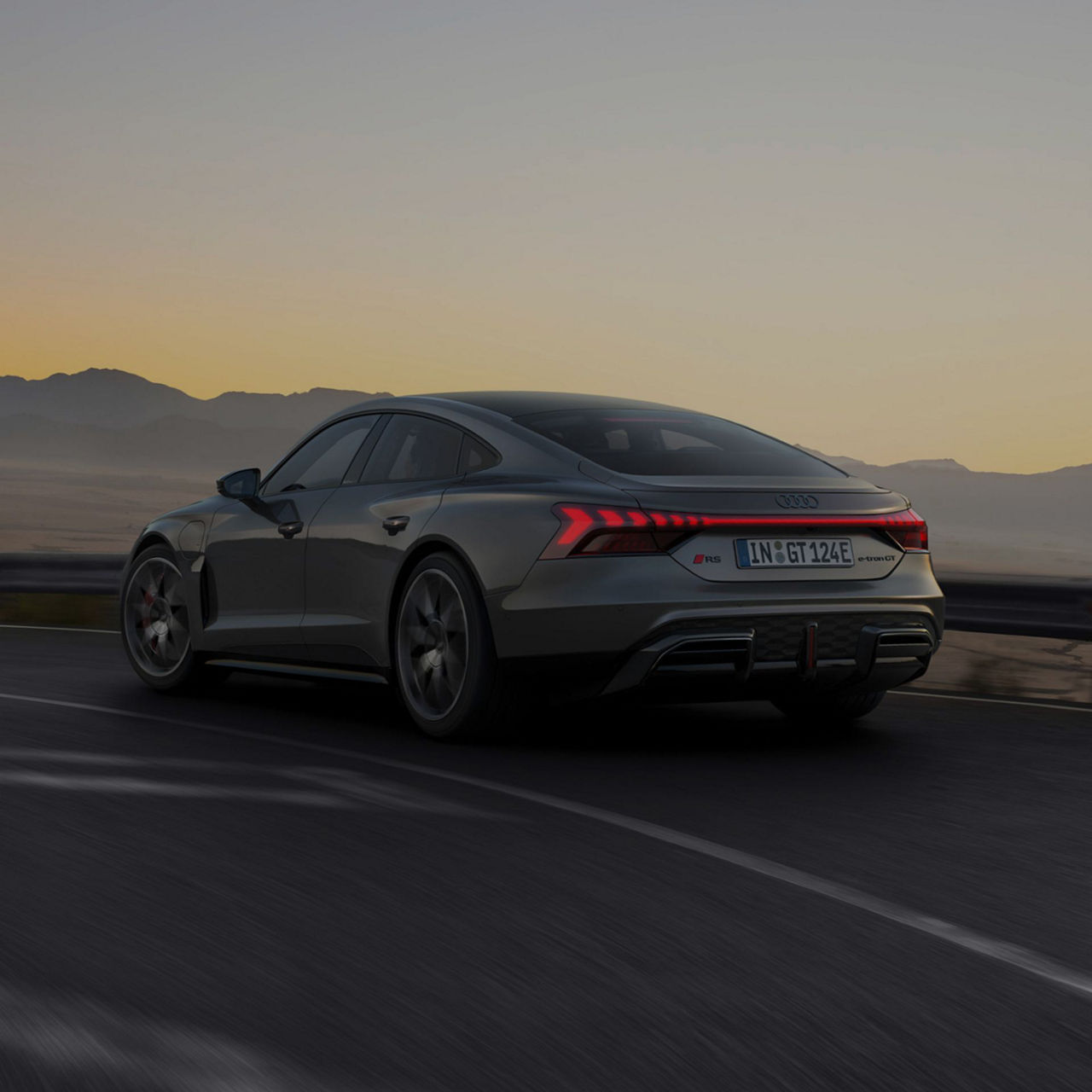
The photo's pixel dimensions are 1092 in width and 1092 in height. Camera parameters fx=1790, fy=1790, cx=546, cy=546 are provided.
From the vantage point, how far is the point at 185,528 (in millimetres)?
9320

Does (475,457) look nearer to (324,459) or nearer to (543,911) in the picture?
(324,459)

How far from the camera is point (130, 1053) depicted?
3432 millimetres

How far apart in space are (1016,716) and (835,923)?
14.9 ft

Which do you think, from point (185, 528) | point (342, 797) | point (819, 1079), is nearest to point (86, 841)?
point (342, 797)

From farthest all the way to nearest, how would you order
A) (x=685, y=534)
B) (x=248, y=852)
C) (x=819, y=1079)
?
(x=685, y=534) < (x=248, y=852) < (x=819, y=1079)

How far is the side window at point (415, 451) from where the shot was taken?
7840mm

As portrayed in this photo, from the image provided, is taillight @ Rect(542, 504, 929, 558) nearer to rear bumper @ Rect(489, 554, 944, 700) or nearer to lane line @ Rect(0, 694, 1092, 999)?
rear bumper @ Rect(489, 554, 944, 700)

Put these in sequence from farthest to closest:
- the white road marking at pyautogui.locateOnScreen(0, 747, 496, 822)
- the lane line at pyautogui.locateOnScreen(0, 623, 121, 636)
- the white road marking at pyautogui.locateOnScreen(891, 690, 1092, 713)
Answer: the lane line at pyautogui.locateOnScreen(0, 623, 121, 636), the white road marking at pyautogui.locateOnScreen(891, 690, 1092, 713), the white road marking at pyautogui.locateOnScreen(0, 747, 496, 822)

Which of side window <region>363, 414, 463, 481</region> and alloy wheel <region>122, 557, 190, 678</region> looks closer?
side window <region>363, 414, 463, 481</region>

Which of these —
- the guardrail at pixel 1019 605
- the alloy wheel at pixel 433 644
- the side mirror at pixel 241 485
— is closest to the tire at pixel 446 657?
the alloy wheel at pixel 433 644

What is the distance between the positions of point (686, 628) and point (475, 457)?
1.35m

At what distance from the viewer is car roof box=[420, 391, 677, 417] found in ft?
25.9

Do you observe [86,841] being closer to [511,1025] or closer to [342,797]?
[342,797]

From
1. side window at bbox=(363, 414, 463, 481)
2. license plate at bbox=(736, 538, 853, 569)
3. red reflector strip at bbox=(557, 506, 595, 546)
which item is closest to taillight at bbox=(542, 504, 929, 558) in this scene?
red reflector strip at bbox=(557, 506, 595, 546)
